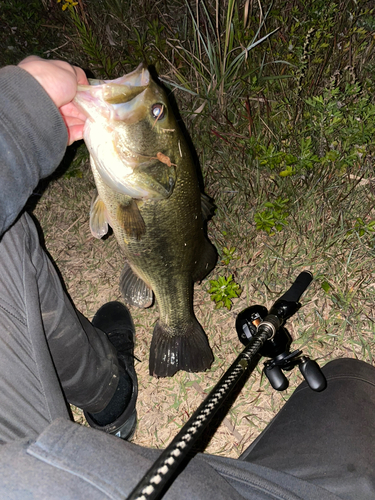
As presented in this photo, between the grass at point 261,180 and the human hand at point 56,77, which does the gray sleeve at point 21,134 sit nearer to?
the human hand at point 56,77

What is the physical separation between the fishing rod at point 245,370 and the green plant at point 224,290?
45 cm

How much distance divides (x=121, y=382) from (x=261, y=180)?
1.93m

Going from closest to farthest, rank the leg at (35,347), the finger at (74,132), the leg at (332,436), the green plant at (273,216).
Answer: the leg at (35,347), the leg at (332,436), the finger at (74,132), the green plant at (273,216)

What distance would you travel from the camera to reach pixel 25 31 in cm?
383

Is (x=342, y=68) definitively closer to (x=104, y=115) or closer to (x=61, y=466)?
(x=104, y=115)

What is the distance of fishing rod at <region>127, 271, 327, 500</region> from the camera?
884mm

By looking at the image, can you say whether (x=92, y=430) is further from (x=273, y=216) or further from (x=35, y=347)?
(x=273, y=216)

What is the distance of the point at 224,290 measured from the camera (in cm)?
266

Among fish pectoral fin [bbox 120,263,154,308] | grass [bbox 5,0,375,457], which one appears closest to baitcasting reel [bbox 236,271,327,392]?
grass [bbox 5,0,375,457]

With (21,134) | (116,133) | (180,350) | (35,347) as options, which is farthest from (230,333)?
(21,134)

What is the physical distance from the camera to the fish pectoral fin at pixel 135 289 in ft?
7.70

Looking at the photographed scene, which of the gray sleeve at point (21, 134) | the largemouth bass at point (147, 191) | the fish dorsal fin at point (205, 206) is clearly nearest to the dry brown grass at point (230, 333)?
the largemouth bass at point (147, 191)

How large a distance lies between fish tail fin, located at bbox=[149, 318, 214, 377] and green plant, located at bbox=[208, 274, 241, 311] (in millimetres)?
315

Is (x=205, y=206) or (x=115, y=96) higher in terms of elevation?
(x=115, y=96)
